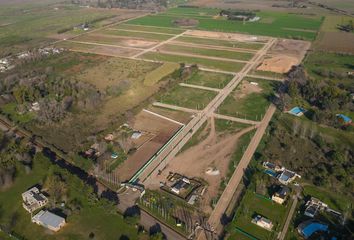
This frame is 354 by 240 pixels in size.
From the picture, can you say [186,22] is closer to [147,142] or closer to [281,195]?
[147,142]

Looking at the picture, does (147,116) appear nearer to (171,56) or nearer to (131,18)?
(171,56)

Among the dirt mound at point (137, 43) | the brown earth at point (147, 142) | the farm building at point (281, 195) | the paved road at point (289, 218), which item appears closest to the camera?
the paved road at point (289, 218)

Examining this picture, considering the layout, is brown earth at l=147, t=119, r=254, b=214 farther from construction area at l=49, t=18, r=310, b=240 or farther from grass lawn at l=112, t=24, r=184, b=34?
grass lawn at l=112, t=24, r=184, b=34

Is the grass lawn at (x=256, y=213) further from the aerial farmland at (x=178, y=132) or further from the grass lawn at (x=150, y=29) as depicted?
the grass lawn at (x=150, y=29)

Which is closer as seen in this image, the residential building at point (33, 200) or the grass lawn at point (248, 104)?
the residential building at point (33, 200)

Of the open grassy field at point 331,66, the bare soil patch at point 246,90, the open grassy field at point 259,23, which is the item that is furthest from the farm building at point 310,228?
the open grassy field at point 259,23

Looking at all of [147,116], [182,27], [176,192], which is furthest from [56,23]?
[176,192]

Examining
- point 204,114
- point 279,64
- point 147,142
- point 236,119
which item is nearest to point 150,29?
point 279,64
